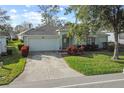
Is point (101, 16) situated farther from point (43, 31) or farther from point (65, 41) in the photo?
point (43, 31)

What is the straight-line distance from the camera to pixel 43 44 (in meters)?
39.6

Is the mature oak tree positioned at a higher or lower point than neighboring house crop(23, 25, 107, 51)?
higher

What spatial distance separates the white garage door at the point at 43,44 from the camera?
3892cm

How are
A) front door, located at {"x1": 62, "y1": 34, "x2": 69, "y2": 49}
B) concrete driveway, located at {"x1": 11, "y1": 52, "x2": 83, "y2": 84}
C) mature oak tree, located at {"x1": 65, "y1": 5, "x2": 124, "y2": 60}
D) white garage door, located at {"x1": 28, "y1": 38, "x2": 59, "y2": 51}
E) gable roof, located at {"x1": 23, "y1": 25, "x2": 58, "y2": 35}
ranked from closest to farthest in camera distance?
1. concrete driveway, located at {"x1": 11, "y1": 52, "x2": 83, "y2": 84}
2. mature oak tree, located at {"x1": 65, "y1": 5, "x2": 124, "y2": 60}
3. white garage door, located at {"x1": 28, "y1": 38, "x2": 59, "y2": 51}
4. gable roof, located at {"x1": 23, "y1": 25, "x2": 58, "y2": 35}
5. front door, located at {"x1": 62, "y1": 34, "x2": 69, "y2": 49}

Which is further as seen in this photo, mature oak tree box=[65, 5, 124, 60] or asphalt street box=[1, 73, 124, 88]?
mature oak tree box=[65, 5, 124, 60]

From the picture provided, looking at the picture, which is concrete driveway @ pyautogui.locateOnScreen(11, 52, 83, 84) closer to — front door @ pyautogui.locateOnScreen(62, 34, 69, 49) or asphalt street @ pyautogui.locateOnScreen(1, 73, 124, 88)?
asphalt street @ pyautogui.locateOnScreen(1, 73, 124, 88)

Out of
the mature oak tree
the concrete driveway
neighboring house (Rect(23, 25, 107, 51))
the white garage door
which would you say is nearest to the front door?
neighboring house (Rect(23, 25, 107, 51))

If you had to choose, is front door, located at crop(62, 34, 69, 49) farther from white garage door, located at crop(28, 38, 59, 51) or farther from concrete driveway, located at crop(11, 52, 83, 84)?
concrete driveway, located at crop(11, 52, 83, 84)

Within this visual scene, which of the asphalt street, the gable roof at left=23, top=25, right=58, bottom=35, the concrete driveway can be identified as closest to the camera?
the asphalt street

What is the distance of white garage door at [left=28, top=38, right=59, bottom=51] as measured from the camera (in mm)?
38922

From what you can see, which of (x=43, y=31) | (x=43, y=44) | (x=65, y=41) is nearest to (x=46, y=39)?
(x=43, y=44)

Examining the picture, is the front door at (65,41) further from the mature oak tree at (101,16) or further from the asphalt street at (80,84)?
the asphalt street at (80,84)

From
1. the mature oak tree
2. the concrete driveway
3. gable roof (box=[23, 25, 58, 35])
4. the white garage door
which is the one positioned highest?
the mature oak tree

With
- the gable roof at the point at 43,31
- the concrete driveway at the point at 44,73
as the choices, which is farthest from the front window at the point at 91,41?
the concrete driveway at the point at 44,73
